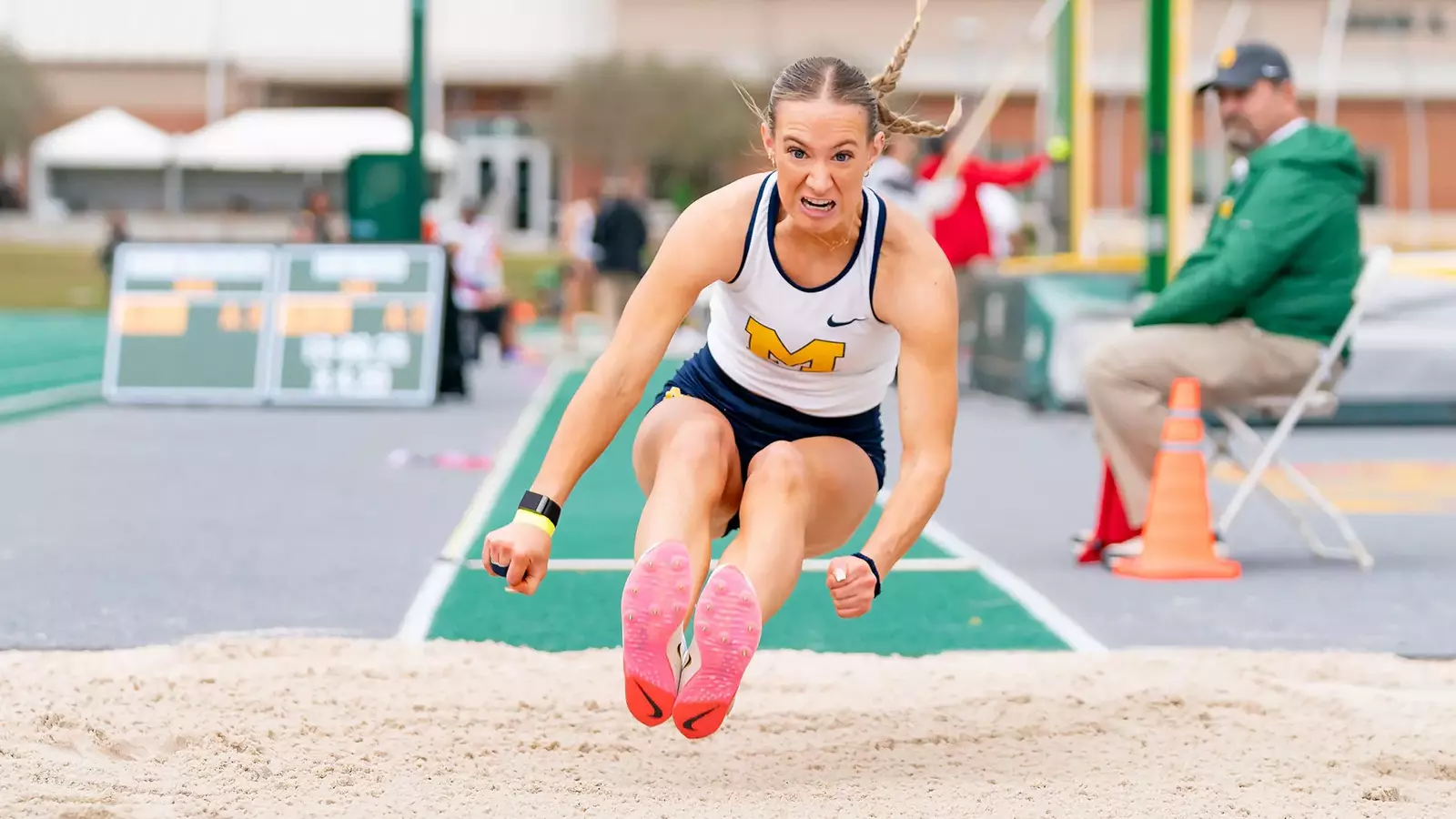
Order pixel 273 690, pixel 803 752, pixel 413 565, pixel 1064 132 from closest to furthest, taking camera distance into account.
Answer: pixel 803 752 → pixel 273 690 → pixel 413 565 → pixel 1064 132

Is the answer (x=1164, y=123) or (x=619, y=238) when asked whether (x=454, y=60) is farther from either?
(x=1164, y=123)

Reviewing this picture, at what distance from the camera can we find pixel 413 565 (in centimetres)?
801

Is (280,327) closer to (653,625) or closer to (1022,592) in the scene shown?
(1022,592)

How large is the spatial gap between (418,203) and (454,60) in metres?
33.3

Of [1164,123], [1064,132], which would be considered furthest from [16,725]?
[1064,132]

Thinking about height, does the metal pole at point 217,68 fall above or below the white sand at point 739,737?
above

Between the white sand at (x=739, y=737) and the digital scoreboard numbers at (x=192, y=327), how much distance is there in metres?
9.87

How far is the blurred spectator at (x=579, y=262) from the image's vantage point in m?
24.7

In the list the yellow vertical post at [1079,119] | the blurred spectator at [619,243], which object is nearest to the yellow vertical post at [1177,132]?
the yellow vertical post at [1079,119]

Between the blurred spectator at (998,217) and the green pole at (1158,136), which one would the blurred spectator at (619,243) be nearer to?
the blurred spectator at (998,217)

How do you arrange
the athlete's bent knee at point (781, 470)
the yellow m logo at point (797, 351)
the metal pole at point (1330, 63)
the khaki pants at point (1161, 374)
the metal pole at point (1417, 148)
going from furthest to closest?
the metal pole at point (1417, 148) < the metal pole at point (1330, 63) < the khaki pants at point (1161, 374) < the yellow m logo at point (797, 351) < the athlete's bent knee at point (781, 470)

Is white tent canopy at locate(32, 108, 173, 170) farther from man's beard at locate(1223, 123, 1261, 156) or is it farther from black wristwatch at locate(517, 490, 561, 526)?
black wristwatch at locate(517, 490, 561, 526)

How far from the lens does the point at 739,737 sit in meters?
5.09

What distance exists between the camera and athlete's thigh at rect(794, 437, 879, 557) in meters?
4.88
